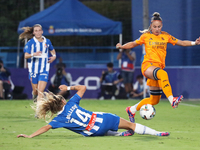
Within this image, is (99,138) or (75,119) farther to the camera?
(99,138)

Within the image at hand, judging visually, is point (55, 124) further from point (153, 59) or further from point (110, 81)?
point (110, 81)

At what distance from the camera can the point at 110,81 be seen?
14.5 m

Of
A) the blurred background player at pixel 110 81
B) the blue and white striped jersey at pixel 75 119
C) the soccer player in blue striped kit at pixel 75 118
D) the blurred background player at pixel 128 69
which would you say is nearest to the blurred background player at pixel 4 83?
the blurred background player at pixel 110 81

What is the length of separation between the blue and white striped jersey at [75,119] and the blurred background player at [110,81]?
8185 millimetres

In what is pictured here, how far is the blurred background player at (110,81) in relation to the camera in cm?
1448

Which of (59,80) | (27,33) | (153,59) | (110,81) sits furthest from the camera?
(110,81)

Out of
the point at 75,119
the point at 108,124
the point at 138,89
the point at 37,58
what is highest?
the point at 37,58

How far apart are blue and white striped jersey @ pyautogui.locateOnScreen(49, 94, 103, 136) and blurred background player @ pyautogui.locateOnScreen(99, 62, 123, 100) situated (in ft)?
26.9

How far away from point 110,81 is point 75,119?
27.4 feet

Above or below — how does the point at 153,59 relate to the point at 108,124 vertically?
above

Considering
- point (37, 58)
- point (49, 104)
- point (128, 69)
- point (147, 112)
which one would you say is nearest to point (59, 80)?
point (128, 69)

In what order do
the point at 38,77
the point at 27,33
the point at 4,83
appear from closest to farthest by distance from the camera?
1. the point at 38,77
2. the point at 27,33
3. the point at 4,83

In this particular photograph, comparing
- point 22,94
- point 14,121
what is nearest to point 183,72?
point 22,94

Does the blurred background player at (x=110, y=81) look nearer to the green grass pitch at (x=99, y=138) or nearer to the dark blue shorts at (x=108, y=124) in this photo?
the green grass pitch at (x=99, y=138)
